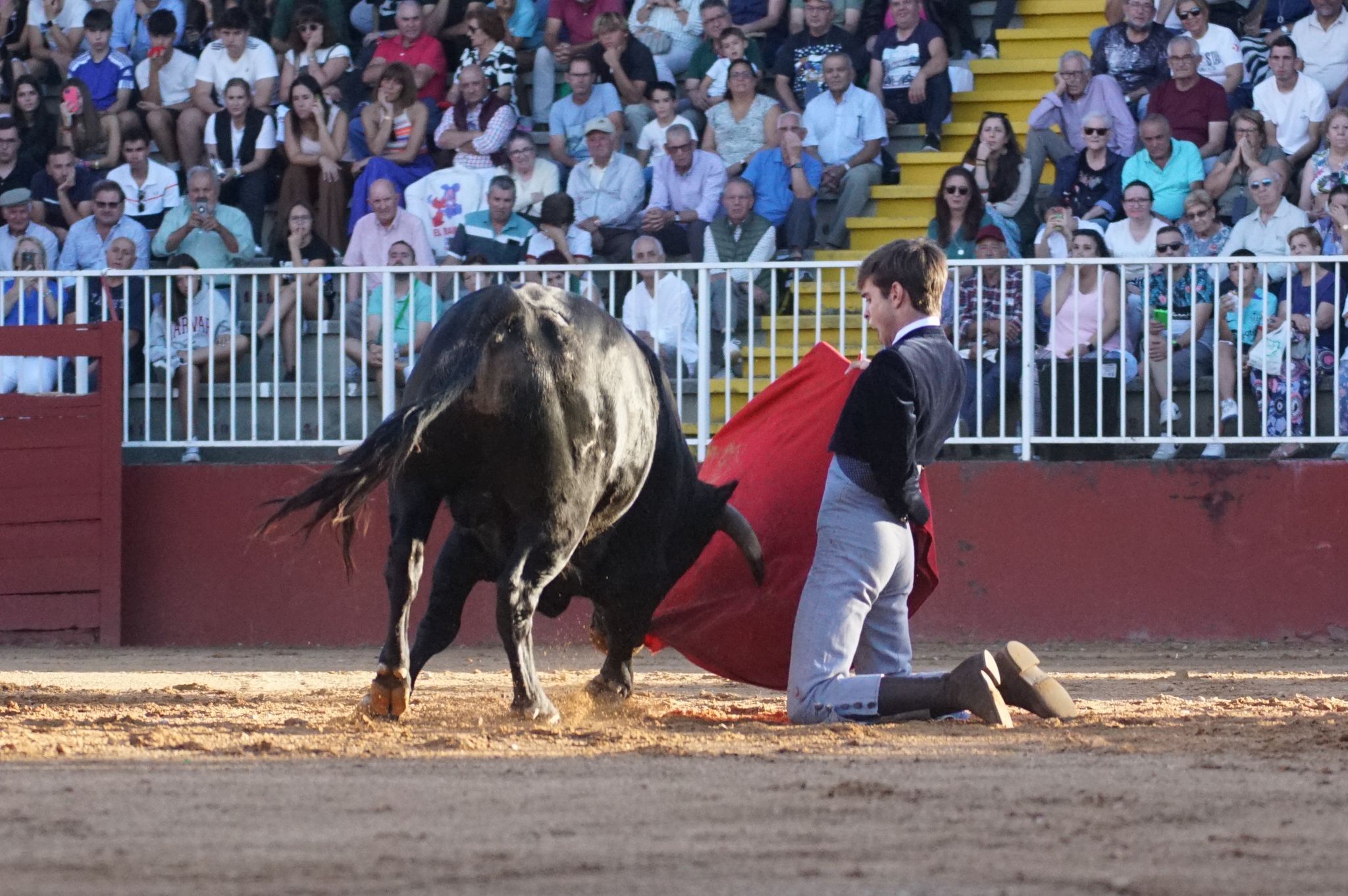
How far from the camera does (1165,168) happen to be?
10.4 m

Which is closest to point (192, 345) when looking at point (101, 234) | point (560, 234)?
point (101, 234)

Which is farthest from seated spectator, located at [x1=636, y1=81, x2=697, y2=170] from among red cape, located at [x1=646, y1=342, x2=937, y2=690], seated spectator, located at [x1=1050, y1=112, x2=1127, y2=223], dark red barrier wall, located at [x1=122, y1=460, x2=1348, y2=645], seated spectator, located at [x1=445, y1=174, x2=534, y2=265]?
red cape, located at [x1=646, y1=342, x2=937, y2=690]

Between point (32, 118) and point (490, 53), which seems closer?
point (490, 53)

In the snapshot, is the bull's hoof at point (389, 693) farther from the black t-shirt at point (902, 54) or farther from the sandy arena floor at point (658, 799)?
the black t-shirt at point (902, 54)

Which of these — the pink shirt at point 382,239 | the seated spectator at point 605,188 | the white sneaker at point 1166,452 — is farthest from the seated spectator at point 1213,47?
the pink shirt at point 382,239

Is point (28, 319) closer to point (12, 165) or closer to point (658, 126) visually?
point (12, 165)

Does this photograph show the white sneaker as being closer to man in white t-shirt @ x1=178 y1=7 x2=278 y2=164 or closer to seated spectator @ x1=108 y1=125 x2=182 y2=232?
seated spectator @ x1=108 y1=125 x2=182 y2=232

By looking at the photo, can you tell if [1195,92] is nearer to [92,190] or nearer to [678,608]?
[678,608]

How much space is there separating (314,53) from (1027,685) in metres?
8.68

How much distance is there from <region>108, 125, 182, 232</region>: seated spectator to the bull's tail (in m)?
6.88

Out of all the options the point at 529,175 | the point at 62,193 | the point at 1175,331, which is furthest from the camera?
the point at 62,193

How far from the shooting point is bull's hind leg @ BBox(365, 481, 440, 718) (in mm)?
5359

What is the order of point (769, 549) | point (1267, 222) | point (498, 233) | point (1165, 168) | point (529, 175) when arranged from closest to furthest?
point (769, 549)
point (1267, 222)
point (1165, 168)
point (498, 233)
point (529, 175)

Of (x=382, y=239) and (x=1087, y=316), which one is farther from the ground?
(x=382, y=239)
